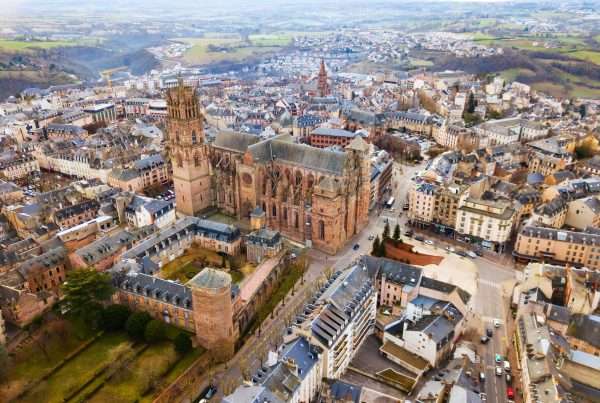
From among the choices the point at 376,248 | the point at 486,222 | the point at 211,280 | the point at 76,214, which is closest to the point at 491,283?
the point at 486,222

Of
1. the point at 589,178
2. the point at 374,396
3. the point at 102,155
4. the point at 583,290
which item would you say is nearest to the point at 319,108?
the point at 102,155

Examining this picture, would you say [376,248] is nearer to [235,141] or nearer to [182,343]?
[182,343]

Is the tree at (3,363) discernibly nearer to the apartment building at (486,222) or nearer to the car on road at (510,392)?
the car on road at (510,392)

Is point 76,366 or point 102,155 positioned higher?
point 102,155

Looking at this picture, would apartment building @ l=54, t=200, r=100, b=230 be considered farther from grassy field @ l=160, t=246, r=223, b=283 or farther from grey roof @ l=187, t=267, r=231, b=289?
grey roof @ l=187, t=267, r=231, b=289

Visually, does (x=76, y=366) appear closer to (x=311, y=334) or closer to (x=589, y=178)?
(x=311, y=334)

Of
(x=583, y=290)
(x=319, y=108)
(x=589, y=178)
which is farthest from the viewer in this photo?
(x=319, y=108)

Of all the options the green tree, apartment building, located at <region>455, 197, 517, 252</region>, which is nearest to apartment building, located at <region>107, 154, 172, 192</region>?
the green tree

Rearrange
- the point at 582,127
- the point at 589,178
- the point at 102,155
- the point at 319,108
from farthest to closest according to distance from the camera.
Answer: the point at 319,108
the point at 582,127
the point at 102,155
the point at 589,178
